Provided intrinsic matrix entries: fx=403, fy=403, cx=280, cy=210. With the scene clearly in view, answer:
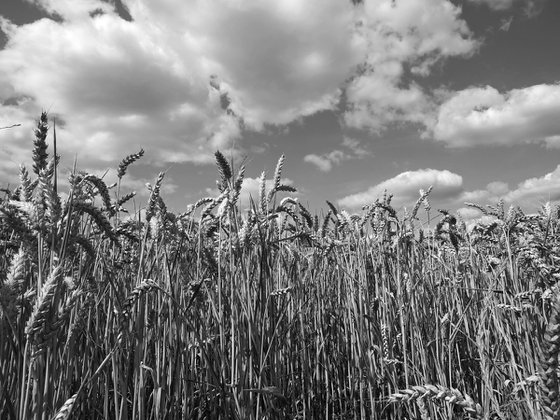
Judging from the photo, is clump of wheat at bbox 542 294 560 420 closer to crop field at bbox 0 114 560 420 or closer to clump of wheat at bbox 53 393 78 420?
crop field at bbox 0 114 560 420

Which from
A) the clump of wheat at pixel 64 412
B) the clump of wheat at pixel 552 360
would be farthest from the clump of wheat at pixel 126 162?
the clump of wheat at pixel 552 360

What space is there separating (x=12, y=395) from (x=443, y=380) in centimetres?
227

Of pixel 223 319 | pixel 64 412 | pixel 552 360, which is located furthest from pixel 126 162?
pixel 552 360

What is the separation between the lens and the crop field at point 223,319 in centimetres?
124

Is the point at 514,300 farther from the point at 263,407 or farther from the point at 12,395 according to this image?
the point at 12,395

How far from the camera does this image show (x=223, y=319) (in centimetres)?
199

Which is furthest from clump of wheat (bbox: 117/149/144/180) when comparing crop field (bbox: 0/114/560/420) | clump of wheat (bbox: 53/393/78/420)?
clump of wheat (bbox: 53/393/78/420)

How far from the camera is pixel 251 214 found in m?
2.24

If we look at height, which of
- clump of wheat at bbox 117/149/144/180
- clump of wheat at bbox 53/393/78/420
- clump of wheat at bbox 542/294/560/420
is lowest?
clump of wheat at bbox 53/393/78/420

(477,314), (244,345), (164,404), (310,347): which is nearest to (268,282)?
(244,345)

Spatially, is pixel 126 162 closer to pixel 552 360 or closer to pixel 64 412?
pixel 64 412

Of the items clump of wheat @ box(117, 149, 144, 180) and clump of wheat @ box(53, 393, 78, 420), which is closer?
clump of wheat @ box(53, 393, 78, 420)

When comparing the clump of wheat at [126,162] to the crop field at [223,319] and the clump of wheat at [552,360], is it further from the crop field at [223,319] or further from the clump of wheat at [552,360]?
the clump of wheat at [552,360]

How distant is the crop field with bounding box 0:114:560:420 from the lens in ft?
4.06
